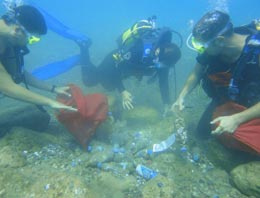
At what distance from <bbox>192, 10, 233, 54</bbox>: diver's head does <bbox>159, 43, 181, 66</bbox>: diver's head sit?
1.98m

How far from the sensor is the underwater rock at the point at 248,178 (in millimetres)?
4484

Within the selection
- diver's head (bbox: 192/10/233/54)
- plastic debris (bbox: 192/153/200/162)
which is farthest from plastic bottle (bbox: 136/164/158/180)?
diver's head (bbox: 192/10/233/54)

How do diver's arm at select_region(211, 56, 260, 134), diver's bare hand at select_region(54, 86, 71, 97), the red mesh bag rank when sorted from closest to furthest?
diver's arm at select_region(211, 56, 260, 134)
the red mesh bag
diver's bare hand at select_region(54, 86, 71, 97)

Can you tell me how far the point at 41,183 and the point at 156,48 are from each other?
4.12 meters

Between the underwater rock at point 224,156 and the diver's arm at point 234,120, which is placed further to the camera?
the underwater rock at point 224,156

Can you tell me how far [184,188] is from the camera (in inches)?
187

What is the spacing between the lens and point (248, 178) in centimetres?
459

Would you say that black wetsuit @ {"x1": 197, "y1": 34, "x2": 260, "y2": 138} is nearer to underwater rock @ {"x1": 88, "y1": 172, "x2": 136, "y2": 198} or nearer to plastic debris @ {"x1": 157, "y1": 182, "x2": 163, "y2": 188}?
plastic debris @ {"x1": 157, "y1": 182, "x2": 163, "y2": 188}

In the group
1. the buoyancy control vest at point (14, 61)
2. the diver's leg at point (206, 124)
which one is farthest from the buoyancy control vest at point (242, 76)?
the buoyancy control vest at point (14, 61)

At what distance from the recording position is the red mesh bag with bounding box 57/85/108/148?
5.77 meters

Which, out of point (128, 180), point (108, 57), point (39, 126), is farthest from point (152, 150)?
point (108, 57)

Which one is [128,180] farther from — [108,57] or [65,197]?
[108,57]

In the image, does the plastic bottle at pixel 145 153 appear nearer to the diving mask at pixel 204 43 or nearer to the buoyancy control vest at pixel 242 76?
the buoyancy control vest at pixel 242 76

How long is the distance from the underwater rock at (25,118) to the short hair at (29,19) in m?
1.95
